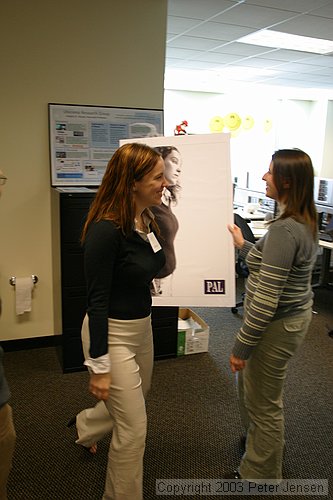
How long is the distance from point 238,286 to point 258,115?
5.06m

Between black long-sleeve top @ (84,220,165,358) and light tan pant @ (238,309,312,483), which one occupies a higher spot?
black long-sleeve top @ (84,220,165,358)

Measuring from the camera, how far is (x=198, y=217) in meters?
1.89

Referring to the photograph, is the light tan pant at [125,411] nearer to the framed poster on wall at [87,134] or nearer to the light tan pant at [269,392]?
the light tan pant at [269,392]

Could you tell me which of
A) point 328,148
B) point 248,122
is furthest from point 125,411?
point 328,148

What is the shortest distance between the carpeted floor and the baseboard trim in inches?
2.2

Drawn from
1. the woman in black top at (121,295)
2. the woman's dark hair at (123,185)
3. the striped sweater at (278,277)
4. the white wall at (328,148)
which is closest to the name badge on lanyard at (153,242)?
the woman in black top at (121,295)

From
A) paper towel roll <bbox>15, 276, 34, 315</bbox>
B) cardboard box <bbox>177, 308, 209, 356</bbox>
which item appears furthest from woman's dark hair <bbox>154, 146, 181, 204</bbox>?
paper towel roll <bbox>15, 276, 34, 315</bbox>

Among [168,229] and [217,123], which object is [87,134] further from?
[217,123]

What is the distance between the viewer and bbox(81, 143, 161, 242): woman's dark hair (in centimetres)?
139

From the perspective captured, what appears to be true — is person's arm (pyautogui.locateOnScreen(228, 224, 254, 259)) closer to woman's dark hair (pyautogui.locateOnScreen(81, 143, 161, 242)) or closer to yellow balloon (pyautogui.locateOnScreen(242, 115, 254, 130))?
woman's dark hair (pyautogui.locateOnScreen(81, 143, 161, 242))

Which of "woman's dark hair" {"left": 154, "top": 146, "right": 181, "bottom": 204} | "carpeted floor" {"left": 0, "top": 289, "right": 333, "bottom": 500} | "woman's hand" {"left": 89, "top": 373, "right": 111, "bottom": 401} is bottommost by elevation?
"carpeted floor" {"left": 0, "top": 289, "right": 333, "bottom": 500}

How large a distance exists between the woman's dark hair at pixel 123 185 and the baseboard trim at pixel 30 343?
190 centimetres

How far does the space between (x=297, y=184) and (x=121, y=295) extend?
756mm

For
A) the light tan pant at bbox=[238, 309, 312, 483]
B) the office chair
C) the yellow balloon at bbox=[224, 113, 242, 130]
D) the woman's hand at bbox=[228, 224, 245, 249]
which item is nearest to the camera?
the light tan pant at bbox=[238, 309, 312, 483]
